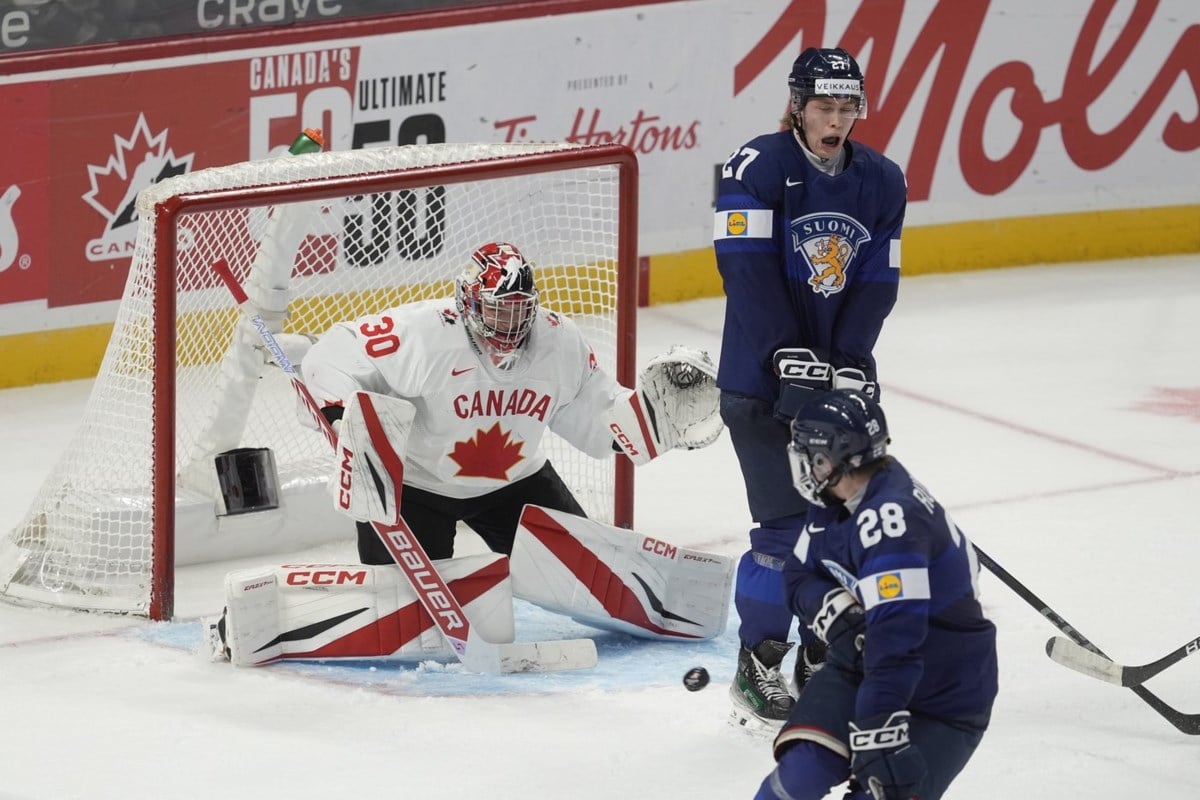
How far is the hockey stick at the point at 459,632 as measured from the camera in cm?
421

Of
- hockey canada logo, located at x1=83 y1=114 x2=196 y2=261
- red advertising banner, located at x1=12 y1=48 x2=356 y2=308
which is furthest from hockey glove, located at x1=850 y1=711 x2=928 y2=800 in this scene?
hockey canada logo, located at x1=83 y1=114 x2=196 y2=261

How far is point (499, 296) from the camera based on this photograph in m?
4.12

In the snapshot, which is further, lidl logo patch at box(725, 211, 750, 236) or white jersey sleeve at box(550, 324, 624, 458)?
white jersey sleeve at box(550, 324, 624, 458)

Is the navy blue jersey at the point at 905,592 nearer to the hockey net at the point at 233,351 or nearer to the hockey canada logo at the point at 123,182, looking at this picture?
the hockey net at the point at 233,351

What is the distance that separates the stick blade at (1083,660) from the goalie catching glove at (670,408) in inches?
33.3

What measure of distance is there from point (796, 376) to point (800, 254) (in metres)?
0.23

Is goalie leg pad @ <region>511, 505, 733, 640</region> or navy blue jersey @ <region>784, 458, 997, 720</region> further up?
navy blue jersey @ <region>784, 458, 997, 720</region>

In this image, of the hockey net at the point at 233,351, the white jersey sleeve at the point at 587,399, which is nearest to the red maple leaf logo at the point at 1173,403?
the hockey net at the point at 233,351

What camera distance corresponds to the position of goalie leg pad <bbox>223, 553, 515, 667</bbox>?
4211mm

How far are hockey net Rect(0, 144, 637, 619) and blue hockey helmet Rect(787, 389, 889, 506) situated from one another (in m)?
1.90

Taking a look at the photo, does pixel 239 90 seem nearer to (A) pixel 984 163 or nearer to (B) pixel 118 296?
(B) pixel 118 296

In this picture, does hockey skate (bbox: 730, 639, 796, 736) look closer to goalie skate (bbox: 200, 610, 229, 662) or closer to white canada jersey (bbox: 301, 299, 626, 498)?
white canada jersey (bbox: 301, 299, 626, 498)

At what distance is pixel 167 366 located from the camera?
14.6ft

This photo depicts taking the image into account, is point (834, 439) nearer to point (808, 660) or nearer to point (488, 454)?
point (808, 660)
